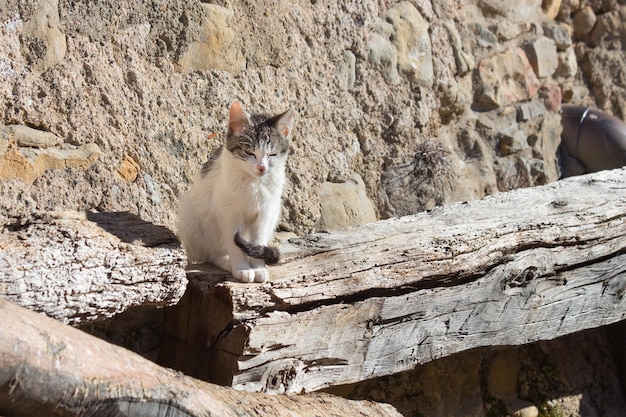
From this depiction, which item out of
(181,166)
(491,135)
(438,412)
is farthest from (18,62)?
(491,135)

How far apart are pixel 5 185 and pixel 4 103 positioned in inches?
11.7

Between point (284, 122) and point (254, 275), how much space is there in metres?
0.76

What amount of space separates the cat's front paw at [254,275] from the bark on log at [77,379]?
0.53m

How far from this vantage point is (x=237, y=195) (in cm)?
285

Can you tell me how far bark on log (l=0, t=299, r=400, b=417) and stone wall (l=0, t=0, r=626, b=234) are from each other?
65 cm

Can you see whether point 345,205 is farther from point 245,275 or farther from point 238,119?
point 245,275

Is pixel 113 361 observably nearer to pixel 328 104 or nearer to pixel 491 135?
pixel 328 104

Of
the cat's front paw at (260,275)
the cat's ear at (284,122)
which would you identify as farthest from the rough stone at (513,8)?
the cat's front paw at (260,275)

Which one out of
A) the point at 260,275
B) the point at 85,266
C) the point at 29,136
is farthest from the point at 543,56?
the point at 85,266

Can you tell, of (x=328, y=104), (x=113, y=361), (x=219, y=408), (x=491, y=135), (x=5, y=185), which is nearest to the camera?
(x=113, y=361)

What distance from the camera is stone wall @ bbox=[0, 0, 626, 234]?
2.85 metres

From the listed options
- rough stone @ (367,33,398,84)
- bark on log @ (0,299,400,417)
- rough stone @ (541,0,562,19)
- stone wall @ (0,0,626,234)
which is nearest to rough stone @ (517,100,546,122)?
stone wall @ (0,0,626,234)

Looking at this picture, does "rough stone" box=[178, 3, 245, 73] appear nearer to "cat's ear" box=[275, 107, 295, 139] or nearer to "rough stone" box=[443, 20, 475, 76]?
"cat's ear" box=[275, 107, 295, 139]

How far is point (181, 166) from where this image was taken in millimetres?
3324
